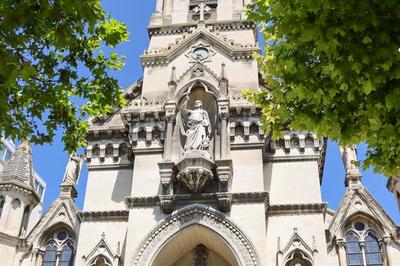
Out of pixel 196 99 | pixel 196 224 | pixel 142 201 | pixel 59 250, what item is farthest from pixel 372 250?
pixel 59 250

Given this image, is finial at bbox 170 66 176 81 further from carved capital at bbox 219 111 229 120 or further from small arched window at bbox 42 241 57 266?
small arched window at bbox 42 241 57 266

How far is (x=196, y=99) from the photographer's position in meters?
25.8

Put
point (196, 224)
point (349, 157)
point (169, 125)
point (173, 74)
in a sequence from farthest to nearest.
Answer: point (349, 157), point (173, 74), point (169, 125), point (196, 224)

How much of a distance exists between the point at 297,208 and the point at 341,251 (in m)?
2.93

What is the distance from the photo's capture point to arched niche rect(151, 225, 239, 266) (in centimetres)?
2186

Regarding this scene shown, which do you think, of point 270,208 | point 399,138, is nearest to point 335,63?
point 399,138

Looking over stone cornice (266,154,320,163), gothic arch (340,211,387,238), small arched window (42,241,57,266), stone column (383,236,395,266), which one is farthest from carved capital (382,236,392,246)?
small arched window (42,241,57,266)

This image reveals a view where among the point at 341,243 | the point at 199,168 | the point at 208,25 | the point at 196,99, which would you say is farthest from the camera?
the point at 208,25

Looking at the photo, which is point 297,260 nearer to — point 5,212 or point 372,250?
point 372,250

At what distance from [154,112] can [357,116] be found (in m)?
14.4

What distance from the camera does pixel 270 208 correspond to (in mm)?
22938

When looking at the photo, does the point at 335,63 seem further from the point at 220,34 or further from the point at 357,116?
the point at 220,34

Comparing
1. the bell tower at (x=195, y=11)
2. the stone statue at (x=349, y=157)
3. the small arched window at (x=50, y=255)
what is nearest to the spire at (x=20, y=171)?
the small arched window at (x=50, y=255)

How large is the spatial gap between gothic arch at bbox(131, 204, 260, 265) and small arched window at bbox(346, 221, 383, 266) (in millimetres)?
5322
